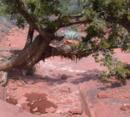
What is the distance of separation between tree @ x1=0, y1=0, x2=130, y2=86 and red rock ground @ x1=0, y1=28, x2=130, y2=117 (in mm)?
381

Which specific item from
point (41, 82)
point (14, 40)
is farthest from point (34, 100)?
point (14, 40)

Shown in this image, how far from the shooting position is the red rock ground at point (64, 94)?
713 cm

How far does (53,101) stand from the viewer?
25.1ft

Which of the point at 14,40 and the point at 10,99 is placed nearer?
the point at 10,99

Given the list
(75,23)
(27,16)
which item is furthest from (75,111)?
(27,16)

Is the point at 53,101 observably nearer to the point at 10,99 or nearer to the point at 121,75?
the point at 10,99

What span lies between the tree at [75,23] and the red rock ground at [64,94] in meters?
0.38

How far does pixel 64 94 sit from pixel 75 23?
135 cm

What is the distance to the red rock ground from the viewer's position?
7129 mm

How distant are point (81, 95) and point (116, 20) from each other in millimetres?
1551

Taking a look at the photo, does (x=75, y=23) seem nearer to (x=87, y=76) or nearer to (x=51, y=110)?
(x=87, y=76)

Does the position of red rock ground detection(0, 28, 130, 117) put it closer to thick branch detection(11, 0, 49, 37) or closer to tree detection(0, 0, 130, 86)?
tree detection(0, 0, 130, 86)

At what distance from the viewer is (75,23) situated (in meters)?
8.04

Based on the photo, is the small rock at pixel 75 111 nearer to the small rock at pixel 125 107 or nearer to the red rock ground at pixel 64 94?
the red rock ground at pixel 64 94
